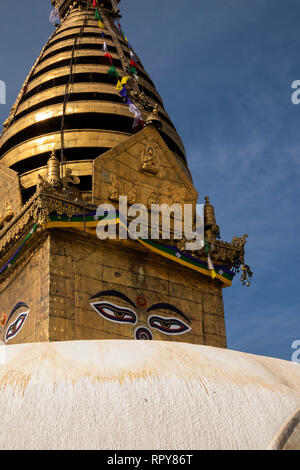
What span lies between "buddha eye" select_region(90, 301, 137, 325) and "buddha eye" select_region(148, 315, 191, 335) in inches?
22.6

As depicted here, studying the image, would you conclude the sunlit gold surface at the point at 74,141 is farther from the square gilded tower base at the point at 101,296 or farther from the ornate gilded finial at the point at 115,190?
the square gilded tower base at the point at 101,296

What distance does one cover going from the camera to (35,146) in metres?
20.8

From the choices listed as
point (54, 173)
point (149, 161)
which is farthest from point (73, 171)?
point (149, 161)

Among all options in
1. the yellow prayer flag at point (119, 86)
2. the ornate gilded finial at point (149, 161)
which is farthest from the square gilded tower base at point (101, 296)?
the yellow prayer flag at point (119, 86)

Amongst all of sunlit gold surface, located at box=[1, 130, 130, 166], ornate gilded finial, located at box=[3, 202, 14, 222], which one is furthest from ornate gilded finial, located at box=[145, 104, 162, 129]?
ornate gilded finial, located at box=[3, 202, 14, 222]

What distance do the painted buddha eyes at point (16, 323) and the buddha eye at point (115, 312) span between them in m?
1.83

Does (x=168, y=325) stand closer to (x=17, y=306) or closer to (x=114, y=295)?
(x=114, y=295)

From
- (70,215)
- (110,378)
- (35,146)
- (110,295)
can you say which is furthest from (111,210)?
(110,378)

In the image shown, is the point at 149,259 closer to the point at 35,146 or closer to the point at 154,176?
the point at 154,176

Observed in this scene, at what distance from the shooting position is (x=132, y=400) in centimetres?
579

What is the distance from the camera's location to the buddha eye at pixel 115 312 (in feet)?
52.8

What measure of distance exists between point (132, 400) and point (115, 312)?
34.7 ft

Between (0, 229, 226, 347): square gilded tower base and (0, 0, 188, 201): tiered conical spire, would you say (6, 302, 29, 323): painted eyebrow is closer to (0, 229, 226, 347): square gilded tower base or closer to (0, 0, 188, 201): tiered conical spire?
(0, 229, 226, 347): square gilded tower base

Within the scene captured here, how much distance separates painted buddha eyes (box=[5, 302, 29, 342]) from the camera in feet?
54.0
